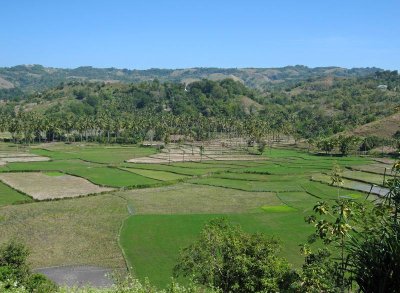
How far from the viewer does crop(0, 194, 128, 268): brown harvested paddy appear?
48.2 metres

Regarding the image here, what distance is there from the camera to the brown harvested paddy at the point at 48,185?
81394 millimetres

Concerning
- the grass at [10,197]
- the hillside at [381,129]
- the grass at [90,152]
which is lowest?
the grass at [90,152]

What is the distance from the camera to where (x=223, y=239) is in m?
32.5

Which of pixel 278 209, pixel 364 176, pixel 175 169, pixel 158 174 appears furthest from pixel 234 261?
pixel 175 169

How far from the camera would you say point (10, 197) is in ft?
252

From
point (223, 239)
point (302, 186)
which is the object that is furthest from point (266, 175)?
point (223, 239)

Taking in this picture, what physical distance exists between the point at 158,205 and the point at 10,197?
2576 centimetres

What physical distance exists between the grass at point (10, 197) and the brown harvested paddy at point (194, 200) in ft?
53.3

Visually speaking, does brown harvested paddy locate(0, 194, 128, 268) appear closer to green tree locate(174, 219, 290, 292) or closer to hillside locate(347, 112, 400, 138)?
green tree locate(174, 219, 290, 292)

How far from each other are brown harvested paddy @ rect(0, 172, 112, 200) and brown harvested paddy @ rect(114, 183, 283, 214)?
7.92 metres

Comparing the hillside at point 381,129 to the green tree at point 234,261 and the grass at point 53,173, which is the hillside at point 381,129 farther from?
the green tree at point 234,261

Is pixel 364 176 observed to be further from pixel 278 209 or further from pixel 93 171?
pixel 93 171

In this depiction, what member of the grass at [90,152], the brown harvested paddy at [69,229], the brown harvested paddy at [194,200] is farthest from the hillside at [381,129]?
the brown harvested paddy at [69,229]

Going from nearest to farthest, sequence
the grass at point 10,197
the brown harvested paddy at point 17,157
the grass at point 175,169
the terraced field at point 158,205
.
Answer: the terraced field at point 158,205, the grass at point 10,197, the grass at point 175,169, the brown harvested paddy at point 17,157
